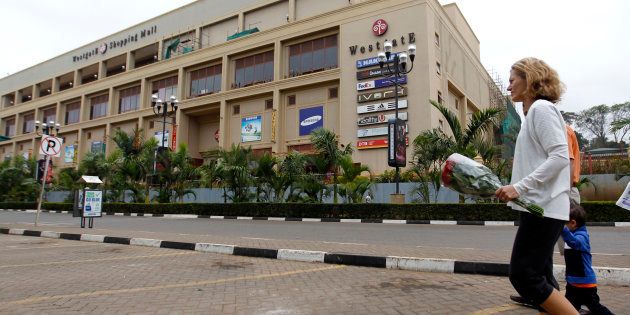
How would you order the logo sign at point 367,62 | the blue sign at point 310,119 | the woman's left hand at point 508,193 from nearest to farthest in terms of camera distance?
1. the woman's left hand at point 508,193
2. the logo sign at point 367,62
3. the blue sign at point 310,119

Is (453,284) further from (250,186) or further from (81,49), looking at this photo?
(81,49)

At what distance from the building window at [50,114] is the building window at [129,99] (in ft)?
41.2

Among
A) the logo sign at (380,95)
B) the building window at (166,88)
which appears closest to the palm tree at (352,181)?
the logo sign at (380,95)

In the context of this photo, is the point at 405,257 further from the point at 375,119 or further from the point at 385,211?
the point at 375,119

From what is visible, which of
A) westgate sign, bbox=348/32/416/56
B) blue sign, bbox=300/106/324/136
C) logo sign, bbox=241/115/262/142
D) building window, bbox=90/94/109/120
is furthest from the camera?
building window, bbox=90/94/109/120

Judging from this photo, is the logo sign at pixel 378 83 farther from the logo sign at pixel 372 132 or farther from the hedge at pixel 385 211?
the hedge at pixel 385 211

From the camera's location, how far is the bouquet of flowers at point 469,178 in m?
2.56

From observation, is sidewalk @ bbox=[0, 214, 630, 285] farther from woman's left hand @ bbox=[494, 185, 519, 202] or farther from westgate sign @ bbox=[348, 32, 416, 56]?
westgate sign @ bbox=[348, 32, 416, 56]

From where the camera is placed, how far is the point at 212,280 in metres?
4.97

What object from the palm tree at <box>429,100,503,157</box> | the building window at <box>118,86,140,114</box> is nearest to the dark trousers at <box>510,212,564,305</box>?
the palm tree at <box>429,100,503,157</box>

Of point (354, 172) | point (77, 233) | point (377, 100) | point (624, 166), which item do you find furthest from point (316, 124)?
point (77, 233)

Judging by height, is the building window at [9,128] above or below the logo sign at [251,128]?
above

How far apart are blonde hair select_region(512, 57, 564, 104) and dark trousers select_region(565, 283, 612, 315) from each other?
5.20 ft

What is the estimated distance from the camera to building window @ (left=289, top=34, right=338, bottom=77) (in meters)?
31.1
